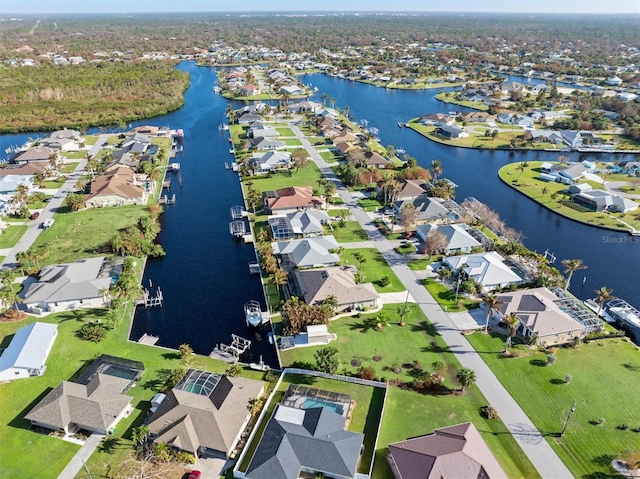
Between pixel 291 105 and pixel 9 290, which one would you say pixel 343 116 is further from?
pixel 9 290

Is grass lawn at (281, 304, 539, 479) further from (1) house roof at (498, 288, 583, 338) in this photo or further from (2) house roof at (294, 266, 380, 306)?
(1) house roof at (498, 288, 583, 338)

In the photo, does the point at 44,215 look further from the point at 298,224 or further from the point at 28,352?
the point at 298,224

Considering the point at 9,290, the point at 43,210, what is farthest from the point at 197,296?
the point at 43,210

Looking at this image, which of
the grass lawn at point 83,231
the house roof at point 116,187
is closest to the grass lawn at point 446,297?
the grass lawn at point 83,231

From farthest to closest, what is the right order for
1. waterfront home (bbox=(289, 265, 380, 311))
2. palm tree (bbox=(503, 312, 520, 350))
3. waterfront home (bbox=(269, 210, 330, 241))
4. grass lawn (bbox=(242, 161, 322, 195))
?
grass lawn (bbox=(242, 161, 322, 195)) < waterfront home (bbox=(269, 210, 330, 241)) < waterfront home (bbox=(289, 265, 380, 311)) < palm tree (bbox=(503, 312, 520, 350))

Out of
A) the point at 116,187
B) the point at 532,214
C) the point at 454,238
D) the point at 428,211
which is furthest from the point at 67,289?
the point at 532,214

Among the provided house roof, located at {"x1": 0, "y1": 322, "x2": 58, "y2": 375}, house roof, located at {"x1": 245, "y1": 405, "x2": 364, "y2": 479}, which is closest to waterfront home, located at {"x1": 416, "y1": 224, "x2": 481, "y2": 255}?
house roof, located at {"x1": 245, "y1": 405, "x2": 364, "y2": 479}

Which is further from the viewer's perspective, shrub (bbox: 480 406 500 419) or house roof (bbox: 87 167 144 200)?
house roof (bbox: 87 167 144 200)
